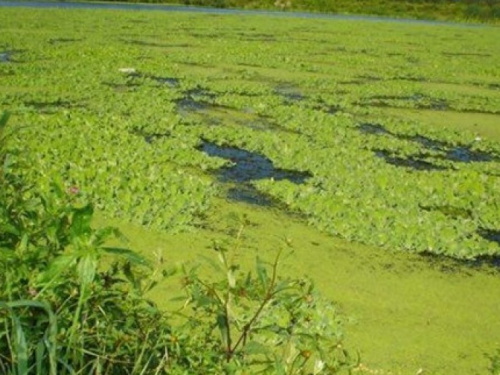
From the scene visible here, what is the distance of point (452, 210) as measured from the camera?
361 cm

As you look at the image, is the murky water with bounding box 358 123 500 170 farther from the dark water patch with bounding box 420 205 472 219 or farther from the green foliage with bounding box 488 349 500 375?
the green foliage with bounding box 488 349 500 375

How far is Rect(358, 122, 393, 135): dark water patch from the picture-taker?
17.2 feet

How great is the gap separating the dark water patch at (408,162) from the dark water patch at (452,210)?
0.73m

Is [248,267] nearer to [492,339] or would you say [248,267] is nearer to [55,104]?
[492,339]

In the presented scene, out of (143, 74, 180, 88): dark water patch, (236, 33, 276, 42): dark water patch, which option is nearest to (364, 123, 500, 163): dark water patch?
(143, 74, 180, 88): dark water patch

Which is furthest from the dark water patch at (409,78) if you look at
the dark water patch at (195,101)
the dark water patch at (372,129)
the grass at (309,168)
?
the dark water patch at (195,101)

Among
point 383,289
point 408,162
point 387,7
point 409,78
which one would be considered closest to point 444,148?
point 408,162

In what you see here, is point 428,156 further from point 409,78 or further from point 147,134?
point 409,78

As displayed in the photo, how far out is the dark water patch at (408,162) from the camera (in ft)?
14.3

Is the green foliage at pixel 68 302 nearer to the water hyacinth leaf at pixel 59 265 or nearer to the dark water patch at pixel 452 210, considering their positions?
the water hyacinth leaf at pixel 59 265

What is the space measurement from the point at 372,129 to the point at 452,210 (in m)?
1.90

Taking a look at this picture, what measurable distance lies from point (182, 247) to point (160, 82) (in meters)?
4.34

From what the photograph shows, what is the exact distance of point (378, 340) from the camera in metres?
2.16

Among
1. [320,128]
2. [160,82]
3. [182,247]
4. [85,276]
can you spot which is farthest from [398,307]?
[160,82]
